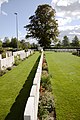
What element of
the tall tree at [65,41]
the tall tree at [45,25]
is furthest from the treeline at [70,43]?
the tall tree at [45,25]

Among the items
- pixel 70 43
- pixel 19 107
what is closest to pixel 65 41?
pixel 70 43

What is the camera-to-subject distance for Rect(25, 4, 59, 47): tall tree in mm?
60844

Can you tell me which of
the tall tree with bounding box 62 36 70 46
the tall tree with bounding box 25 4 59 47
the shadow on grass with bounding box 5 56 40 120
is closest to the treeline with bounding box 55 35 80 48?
the tall tree with bounding box 62 36 70 46

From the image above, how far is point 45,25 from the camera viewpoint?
6153cm

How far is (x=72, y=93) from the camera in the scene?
27.6ft

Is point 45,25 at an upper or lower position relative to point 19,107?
upper

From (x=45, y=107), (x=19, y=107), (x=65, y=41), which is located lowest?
→ (x=19, y=107)

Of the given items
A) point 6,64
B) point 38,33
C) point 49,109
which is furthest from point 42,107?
point 38,33

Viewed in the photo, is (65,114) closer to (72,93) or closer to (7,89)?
(72,93)

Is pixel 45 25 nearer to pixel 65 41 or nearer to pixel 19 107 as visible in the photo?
pixel 65 41

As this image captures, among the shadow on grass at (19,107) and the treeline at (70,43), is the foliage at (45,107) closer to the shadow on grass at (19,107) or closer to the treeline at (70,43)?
the shadow on grass at (19,107)

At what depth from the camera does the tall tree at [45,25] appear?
200 ft

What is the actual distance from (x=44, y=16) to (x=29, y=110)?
58.5 m

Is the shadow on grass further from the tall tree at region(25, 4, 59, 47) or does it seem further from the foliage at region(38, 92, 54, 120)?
the tall tree at region(25, 4, 59, 47)
